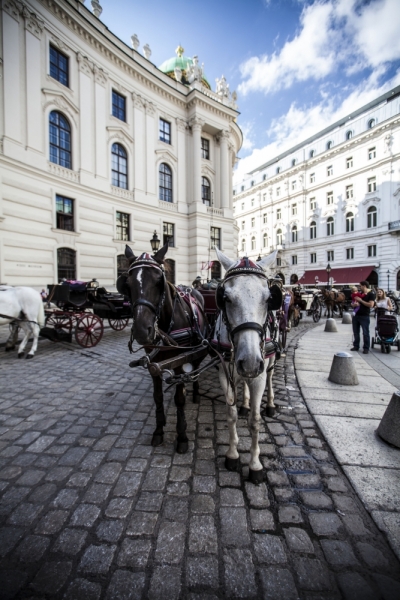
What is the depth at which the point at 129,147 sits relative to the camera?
64.0ft

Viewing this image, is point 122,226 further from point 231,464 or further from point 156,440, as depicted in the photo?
point 231,464

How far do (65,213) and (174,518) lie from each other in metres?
18.1

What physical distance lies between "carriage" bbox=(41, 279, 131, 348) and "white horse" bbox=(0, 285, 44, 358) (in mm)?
845

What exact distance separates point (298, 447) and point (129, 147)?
22.5 meters

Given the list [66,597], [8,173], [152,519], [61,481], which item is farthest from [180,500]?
[8,173]

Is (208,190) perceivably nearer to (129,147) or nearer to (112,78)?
(129,147)

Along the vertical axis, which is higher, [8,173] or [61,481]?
[8,173]

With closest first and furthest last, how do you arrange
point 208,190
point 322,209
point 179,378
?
point 179,378 → point 208,190 → point 322,209

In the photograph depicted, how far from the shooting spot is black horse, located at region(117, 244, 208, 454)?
2609 mm

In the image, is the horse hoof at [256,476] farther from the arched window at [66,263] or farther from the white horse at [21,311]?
the arched window at [66,263]

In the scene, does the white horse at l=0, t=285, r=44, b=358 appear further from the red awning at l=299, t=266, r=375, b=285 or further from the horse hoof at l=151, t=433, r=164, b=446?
the red awning at l=299, t=266, r=375, b=285

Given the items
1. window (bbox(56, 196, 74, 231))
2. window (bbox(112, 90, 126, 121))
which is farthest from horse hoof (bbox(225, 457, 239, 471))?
window (bbox(112, 90, 126, 121))

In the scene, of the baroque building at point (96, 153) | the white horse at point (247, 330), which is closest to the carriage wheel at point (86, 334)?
the white horse at point (247, 330)

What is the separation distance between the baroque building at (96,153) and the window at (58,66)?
0.06 meters
